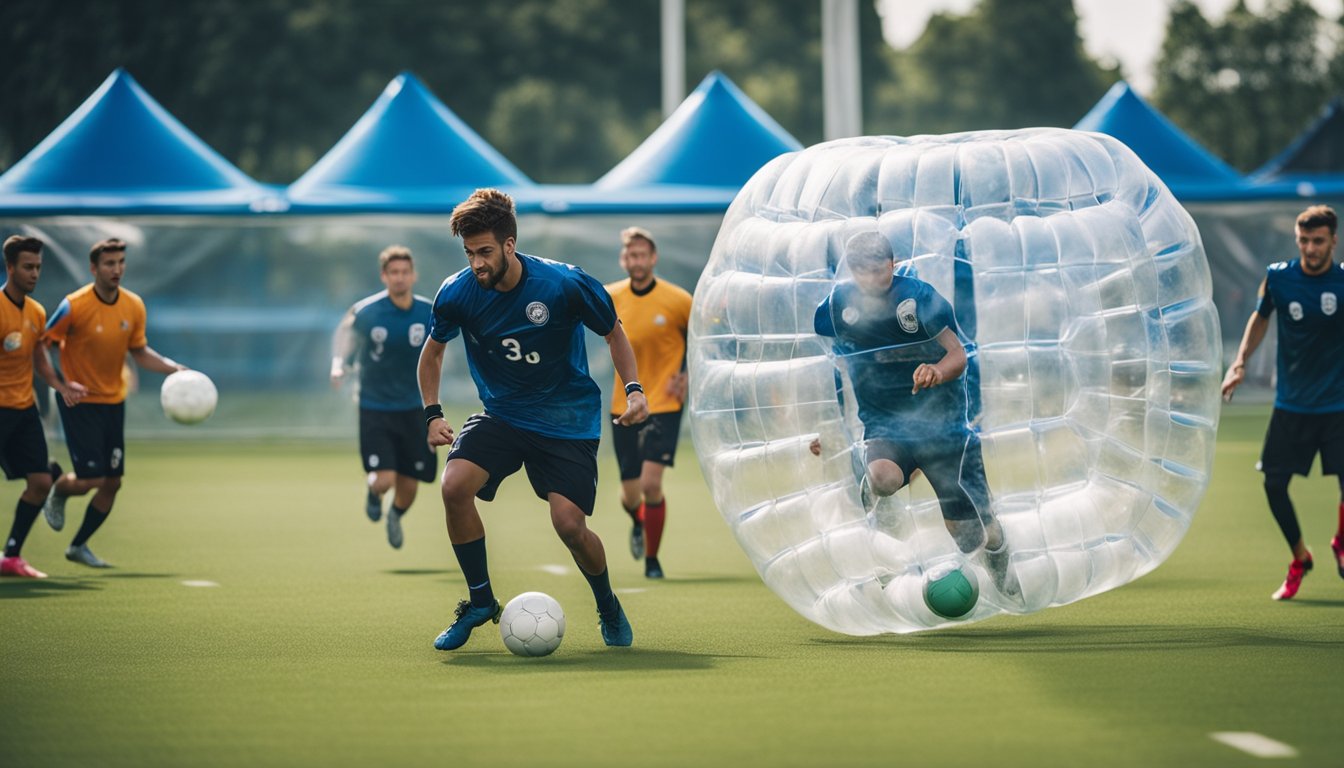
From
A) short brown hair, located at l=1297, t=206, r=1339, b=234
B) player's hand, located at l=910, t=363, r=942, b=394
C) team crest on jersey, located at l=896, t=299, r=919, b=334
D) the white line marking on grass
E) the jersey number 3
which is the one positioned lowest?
the white line marking on grass

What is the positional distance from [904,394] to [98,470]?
553 cm

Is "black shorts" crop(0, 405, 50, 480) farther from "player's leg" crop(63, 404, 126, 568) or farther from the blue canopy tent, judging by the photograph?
the blue canopy tent

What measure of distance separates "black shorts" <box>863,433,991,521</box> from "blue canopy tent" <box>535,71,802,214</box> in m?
12.5

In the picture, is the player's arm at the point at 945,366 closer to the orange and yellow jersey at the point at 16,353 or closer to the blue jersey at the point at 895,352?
the blue jersey at the point at 895,352

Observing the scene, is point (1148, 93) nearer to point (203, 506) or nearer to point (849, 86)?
point (849, 86)

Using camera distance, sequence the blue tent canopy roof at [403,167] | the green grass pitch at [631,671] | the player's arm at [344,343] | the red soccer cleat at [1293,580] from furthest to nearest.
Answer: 1. the blue tent canopy roof at [403,167]
2. the player's arm at [344,343]
3. the red soccer cleat at [1293,580]
4. the green grass pitch at [631,671]

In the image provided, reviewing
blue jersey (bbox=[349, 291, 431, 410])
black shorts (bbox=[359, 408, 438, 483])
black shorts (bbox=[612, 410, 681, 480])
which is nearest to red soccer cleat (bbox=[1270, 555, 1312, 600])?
black shorts (bbox=[612, 410, 681, 480])

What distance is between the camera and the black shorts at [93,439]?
10.7 m

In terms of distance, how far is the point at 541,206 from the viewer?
19.7 m

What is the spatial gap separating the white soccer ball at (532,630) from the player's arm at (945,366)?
177cm

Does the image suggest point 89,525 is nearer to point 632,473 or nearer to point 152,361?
point 152,361

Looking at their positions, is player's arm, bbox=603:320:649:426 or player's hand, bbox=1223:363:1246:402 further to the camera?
player's hand, bbox=1223:363:1246:402

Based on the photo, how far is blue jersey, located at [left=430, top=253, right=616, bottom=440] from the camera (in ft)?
24.6

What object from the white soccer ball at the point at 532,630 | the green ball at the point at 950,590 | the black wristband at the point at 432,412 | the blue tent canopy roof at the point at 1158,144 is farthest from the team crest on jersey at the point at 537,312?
the blue tent canopy roof at the point at 1158,144
